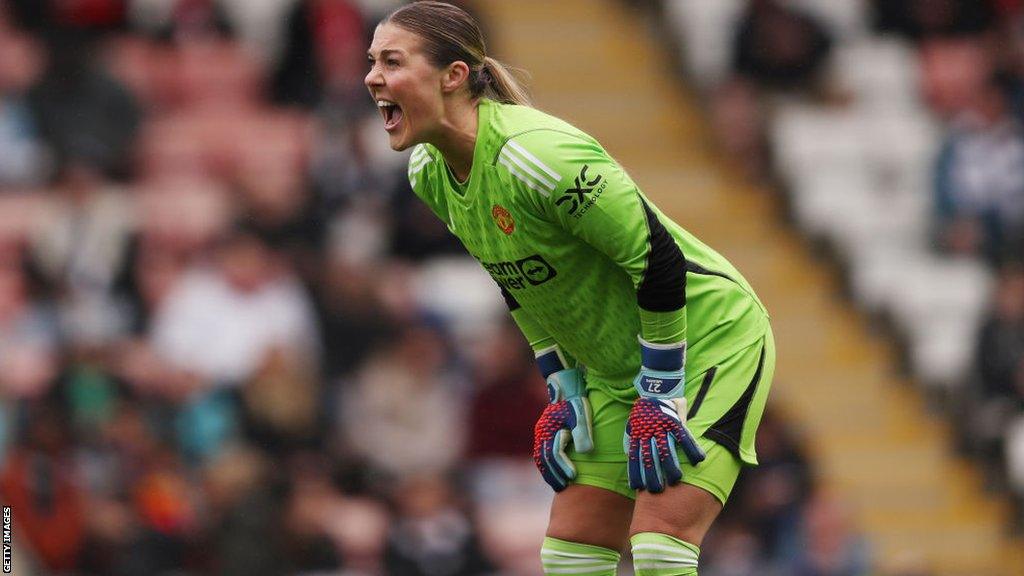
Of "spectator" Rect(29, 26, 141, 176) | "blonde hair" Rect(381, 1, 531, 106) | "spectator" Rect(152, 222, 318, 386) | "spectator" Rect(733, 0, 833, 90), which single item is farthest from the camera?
"spectator" Rect(733, 0, 833, 90)

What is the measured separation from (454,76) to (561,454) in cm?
125

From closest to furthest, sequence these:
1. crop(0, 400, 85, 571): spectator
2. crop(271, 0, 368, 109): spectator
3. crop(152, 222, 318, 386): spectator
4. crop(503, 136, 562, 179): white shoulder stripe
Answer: crop(503, 136, 562, 179): white shoulder stripe, crop(0, 400, 85, 571): spectator, crop(152, 222, 318, 386): spectator, crop(271, 0, 368, 109): spectator

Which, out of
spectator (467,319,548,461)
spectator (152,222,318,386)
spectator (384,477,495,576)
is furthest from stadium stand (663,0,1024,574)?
spectator (152,222,318,386)

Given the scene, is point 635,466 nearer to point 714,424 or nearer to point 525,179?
point 714,424

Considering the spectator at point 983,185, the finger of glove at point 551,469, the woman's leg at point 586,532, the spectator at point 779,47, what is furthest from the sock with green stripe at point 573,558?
the spectator at point 779,47

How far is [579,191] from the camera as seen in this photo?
525 cm

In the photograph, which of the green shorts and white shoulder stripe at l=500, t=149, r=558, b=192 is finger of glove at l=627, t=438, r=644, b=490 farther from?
white shoulder stripe at l=500, t=149, r=558, b=192

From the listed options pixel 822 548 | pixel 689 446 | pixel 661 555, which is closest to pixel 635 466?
pixel 689 446

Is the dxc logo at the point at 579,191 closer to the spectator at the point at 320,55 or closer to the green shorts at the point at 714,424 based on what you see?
the green shorts at the point at 714,424

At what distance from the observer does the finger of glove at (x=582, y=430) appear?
229 inches

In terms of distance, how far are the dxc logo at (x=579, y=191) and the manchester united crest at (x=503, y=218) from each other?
22 cm

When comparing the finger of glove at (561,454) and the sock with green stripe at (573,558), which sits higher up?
the finger of glove at (561,454)

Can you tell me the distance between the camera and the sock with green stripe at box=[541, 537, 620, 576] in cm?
582

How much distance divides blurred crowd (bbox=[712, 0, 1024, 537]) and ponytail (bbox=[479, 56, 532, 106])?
6.75m
